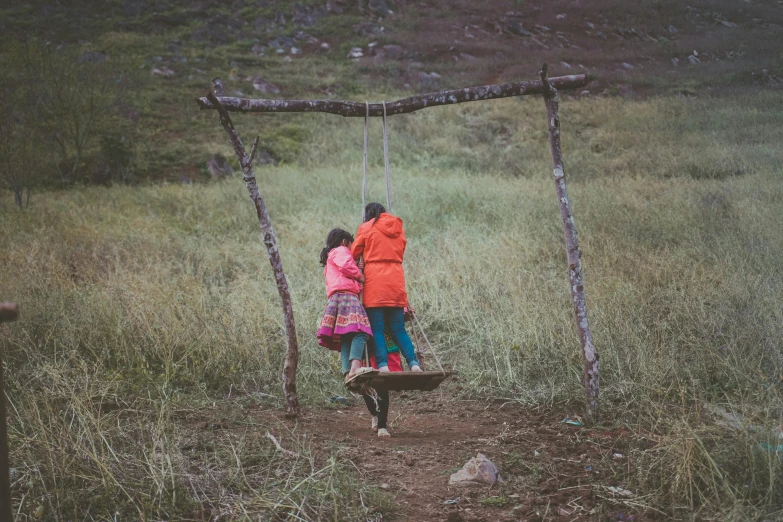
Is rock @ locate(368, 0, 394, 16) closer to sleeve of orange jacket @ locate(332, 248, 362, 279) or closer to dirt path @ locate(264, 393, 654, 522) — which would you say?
sleeve of orange jacket @ locate(332, 248, 362, 279)

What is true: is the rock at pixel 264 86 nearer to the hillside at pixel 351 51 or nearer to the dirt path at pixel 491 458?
the hillside at pixel 351 51

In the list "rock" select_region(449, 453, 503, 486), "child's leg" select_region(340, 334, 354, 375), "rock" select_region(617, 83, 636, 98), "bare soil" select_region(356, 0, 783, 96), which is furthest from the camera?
"bare soil" select_region(356, 0, 783, 96)

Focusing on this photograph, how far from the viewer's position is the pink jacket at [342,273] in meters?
4.89

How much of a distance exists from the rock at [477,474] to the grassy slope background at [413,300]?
30.2 inches

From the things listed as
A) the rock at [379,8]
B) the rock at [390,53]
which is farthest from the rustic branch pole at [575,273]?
the rock at [379,8]

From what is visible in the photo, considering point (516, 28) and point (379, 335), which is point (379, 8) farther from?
point (379, 335)

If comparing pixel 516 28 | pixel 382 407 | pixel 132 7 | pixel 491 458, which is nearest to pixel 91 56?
pixel 132 7

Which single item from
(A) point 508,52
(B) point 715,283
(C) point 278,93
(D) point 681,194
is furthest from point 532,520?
(A) point 508,52

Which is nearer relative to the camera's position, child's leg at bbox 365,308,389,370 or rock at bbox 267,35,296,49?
child's leg at bbox 365,308,389,370

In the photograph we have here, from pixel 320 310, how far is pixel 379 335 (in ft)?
9.17

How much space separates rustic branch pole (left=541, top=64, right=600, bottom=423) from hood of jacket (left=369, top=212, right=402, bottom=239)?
1379 millimetres

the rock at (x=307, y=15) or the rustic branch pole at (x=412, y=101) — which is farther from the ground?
the rock at (x=307, y=15)

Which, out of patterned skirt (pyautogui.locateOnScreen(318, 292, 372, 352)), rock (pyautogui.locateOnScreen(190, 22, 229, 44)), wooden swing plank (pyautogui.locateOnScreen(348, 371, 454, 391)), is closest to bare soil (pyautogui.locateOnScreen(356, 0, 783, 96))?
rock (pyautogui.locateOnScreen(190, 22, 229, 44))

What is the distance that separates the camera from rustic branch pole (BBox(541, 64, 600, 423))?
15.6 ft
